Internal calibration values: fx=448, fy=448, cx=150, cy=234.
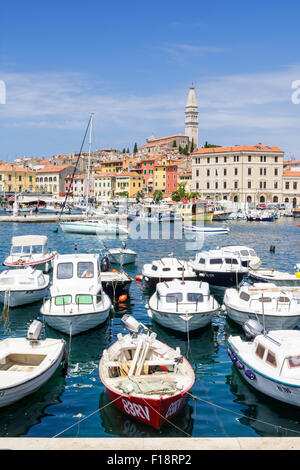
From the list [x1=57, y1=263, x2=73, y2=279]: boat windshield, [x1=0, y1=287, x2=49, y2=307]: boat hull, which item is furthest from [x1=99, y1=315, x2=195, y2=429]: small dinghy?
[x1=0, y1=287, x2=49, y2=307]: boat hull

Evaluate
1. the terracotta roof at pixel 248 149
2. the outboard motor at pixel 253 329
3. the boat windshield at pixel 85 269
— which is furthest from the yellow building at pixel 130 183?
the outboard motor at pixel 253 329

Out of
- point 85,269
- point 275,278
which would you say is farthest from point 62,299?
point 275,278

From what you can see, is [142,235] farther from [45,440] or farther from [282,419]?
[45,440]

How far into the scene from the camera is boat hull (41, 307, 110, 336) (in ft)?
52.0

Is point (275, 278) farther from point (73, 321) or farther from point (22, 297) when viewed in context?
point (22, 297)

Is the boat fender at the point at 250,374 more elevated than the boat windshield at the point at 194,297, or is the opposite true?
the boat windshield at the point at 194,297

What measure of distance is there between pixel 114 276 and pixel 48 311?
7189 millimetres

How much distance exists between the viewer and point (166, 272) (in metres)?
24.0

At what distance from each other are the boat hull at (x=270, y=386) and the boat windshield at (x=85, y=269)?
27.8 feet

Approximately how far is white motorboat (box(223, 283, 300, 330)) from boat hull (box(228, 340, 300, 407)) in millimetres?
3621

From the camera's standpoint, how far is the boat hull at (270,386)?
10.6 metres

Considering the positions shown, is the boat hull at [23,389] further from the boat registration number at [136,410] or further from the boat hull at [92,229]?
the boat hull at [92,229]

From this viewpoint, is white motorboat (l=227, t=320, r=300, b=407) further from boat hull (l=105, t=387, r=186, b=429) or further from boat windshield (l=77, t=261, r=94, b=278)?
boat windshield (l=77, t=261, r=94, b=278)
